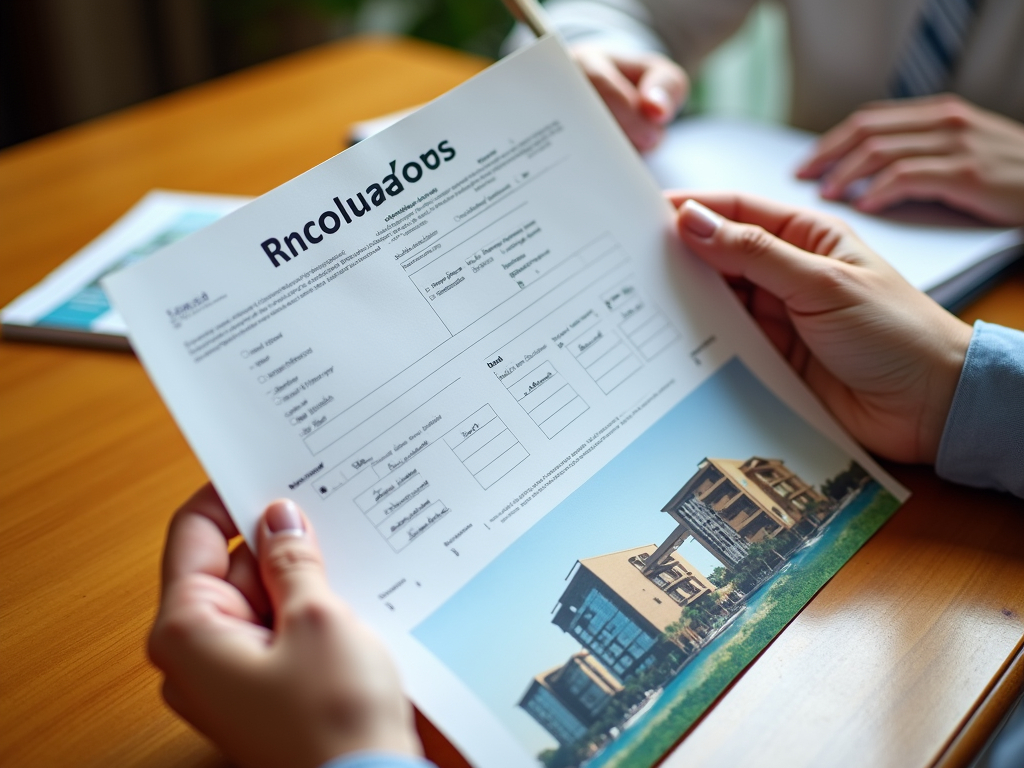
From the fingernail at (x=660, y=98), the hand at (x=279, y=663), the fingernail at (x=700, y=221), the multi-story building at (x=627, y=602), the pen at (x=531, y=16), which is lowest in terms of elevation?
the multi-story building at (x=627, y=602)

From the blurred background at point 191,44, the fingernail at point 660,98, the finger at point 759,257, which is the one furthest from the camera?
the blurred background at point 191,44

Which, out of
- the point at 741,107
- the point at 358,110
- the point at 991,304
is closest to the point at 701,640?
the point at 991,304

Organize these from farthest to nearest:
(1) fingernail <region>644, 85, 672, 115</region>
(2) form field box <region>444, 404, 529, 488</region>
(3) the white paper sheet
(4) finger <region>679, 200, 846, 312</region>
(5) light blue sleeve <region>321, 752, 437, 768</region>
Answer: (1) fingernail <region>644, 85, 672, 115</region> → (3) the white paper sheet → (4) finger <region>679, 200, 846, 312</region> → (2) form field box <region>444, 404, 529, 488</region> → (5) light blue sleeve <region>321, 752, 437, 768</region>

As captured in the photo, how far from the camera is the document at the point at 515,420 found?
0.40 m

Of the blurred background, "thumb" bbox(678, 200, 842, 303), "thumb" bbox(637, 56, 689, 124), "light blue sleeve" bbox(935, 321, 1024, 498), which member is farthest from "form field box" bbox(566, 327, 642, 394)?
the blurred background

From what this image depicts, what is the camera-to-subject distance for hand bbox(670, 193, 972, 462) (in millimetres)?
532

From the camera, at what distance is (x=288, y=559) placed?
1.24 ft

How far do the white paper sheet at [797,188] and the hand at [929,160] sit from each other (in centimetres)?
2

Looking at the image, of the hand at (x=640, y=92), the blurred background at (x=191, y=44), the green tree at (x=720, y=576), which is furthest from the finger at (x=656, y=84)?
the blurred background at (x=191, y=44)

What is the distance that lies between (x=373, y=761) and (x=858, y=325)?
1.31 feet

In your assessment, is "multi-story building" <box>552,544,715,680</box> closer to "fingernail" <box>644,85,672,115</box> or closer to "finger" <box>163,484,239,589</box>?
"finger" <box>163,484,239,589</box>

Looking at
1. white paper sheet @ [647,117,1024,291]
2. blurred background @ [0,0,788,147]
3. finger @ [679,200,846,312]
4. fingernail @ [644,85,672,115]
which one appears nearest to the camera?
finger @ [679,200,846,312]

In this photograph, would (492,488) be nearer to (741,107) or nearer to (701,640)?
(701,640)

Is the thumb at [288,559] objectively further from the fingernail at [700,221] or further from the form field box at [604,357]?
the fingernail at [700,221]
